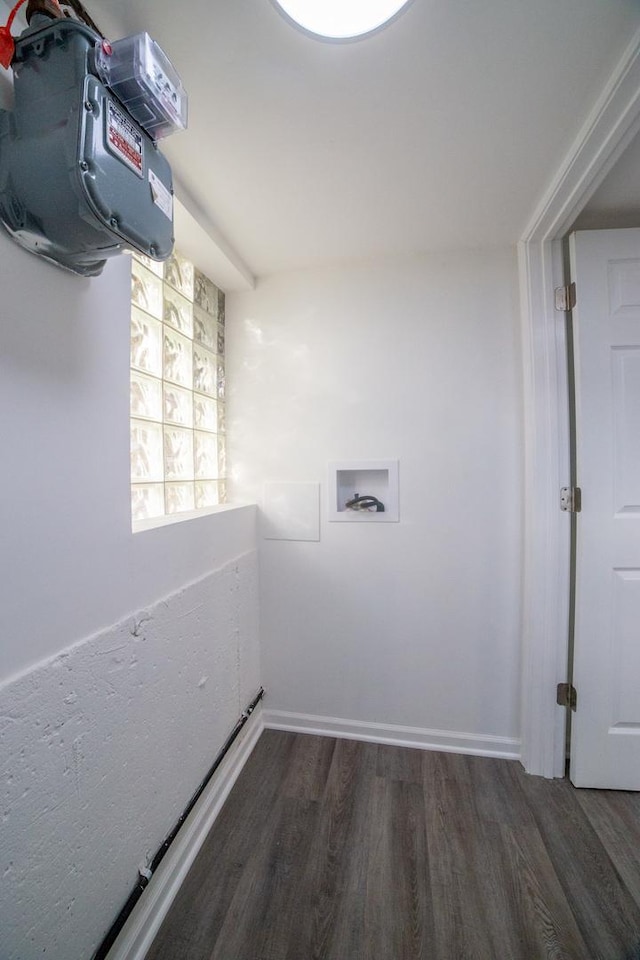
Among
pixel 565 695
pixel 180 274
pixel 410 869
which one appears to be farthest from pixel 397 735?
pixel 180 274

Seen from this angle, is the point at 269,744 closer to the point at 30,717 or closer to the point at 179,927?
the point at 179,927

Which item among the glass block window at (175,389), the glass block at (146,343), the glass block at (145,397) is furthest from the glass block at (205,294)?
the glass block at (145,397)

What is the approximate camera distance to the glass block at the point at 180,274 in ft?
4.38

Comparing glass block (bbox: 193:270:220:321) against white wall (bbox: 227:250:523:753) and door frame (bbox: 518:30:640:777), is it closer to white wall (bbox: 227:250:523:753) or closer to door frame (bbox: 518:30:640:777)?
white wall (bbox: 227:250:523:753)

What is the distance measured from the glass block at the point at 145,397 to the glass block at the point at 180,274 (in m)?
0.42

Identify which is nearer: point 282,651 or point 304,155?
point 304,155

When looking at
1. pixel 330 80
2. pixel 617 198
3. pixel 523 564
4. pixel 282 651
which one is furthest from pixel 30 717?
pixel 617 198

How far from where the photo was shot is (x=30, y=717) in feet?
2.06

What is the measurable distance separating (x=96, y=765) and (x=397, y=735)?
1290mm

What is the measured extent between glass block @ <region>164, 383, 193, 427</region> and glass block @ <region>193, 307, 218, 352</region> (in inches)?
10.7

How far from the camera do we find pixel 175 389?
1362 millimetres

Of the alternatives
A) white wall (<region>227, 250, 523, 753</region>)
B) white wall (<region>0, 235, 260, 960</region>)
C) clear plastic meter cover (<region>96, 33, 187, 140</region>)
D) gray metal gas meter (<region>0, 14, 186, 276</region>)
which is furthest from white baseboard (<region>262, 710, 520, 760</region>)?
clear plastic meter cover (<region>96, 33, 187, 140</region>)

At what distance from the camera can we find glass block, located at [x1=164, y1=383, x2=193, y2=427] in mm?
1322

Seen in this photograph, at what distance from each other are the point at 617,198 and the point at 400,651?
1.95 m
